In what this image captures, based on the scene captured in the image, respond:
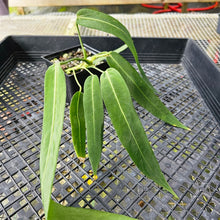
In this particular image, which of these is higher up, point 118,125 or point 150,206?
point 118,125

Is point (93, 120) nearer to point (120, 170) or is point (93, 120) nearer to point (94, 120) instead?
point (94, 120)

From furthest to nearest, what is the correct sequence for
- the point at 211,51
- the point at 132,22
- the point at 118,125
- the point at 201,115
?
the point at 132,22
the point at 211,51
the point at 201,115
the point at 118,125

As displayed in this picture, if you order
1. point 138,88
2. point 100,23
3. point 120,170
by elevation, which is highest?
point 100,23

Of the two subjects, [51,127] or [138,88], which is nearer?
[51,127]

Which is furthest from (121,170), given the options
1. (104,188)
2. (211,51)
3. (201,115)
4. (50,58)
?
(211,51)

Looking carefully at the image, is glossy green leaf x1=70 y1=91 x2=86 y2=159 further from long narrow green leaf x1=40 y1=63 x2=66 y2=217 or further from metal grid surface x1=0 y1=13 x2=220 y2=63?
metal grid surface x1=0 y1=13 x2=220 y2=63

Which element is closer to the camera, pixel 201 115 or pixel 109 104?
pixel 109 104

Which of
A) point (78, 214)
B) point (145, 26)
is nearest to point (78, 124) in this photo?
point (78, 214)

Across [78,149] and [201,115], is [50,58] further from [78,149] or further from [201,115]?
[201,115]
